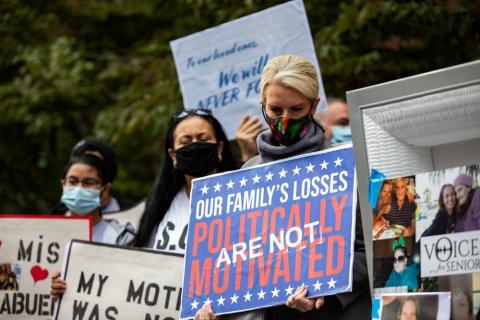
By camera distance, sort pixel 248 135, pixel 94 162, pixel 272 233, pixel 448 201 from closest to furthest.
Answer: pixel 448 201, pixel 272 233, pixel 248 135, pixel 94 162

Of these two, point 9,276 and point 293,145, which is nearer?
point 293,145

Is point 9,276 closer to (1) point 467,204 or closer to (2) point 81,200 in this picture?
(2) point 81,200

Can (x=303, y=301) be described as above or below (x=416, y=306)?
above

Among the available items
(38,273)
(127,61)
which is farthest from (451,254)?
(127,61)

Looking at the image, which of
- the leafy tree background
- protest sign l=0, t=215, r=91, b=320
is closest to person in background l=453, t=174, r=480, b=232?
protest sign l=0, t=215, r=91, b=320

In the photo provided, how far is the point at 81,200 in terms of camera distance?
6.64 metres

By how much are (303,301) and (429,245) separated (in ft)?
2.51

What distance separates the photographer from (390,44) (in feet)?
30.7

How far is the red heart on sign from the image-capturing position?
20.5 ft

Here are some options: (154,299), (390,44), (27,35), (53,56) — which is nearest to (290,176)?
(154,299)

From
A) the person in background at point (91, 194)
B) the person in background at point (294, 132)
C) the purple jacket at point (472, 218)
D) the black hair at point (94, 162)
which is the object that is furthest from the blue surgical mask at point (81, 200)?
the purple jacket at point (472, 218)

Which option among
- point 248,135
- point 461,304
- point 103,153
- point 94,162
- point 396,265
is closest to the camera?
point 461,304

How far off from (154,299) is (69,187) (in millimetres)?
1449

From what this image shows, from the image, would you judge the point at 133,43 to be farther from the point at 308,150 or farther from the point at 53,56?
the point at 308,150
